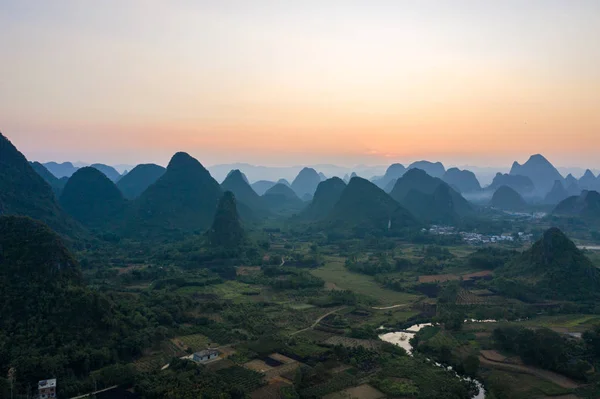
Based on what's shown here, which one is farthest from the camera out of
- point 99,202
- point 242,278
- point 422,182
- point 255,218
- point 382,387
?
point 422,182

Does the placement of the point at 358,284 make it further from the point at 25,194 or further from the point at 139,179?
the point at 139,179

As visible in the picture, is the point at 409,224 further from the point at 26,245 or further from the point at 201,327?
the point at 26,245

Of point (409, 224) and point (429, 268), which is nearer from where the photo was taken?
point (429, 268)

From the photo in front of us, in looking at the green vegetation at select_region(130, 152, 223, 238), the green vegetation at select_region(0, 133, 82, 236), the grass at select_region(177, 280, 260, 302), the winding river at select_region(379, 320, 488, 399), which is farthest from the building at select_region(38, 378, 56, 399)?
the green vegetation at select_region(130, 152, 223, 238)

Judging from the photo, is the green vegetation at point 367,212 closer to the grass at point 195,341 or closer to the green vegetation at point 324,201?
the green vegetation at point 324,201

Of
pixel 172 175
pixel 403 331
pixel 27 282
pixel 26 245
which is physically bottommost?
pixel 403 331

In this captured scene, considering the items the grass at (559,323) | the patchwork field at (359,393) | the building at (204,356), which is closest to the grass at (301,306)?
the building at (204,356)

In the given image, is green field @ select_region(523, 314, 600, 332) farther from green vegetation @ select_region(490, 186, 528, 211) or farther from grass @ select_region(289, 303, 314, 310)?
green vegetation @ select_region(490, 186, 528, 211)

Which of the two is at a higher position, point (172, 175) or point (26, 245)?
point (172, 175)

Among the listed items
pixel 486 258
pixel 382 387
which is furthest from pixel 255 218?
pixel 382 387
